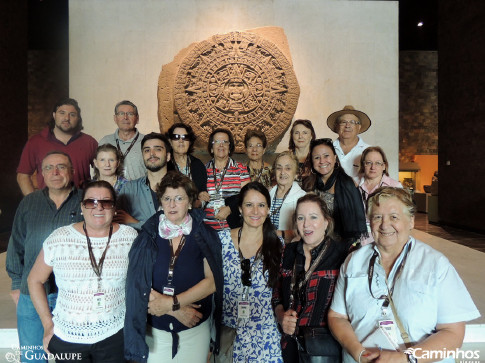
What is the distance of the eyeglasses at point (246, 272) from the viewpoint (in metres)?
2.11

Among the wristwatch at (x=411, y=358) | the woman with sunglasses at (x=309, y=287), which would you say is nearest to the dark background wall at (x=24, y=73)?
the woman with sunglasses at (x=309, y=287)

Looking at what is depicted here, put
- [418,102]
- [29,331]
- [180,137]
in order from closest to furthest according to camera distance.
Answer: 1. [29,331]
2. [180,137]
3. [418,102]

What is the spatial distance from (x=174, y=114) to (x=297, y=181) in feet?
8.15

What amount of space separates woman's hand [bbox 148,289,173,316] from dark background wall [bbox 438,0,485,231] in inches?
366

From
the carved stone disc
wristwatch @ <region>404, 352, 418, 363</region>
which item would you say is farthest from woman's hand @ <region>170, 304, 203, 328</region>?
the carved stone disc

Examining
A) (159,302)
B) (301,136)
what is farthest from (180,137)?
(159,302)

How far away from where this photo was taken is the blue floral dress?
6.75 feet

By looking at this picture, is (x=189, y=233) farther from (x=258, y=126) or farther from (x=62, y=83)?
(x=62, y=83)

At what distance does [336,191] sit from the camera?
9.04ft

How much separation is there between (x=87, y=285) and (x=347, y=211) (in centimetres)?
173

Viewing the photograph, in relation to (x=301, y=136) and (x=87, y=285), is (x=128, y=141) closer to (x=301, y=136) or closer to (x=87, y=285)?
(x=301, y=136)

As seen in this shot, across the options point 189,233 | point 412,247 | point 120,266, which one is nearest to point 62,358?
point 120,266

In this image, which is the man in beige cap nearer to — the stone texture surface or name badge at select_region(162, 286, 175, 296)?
the stone texture surface

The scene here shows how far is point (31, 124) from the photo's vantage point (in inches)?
472
